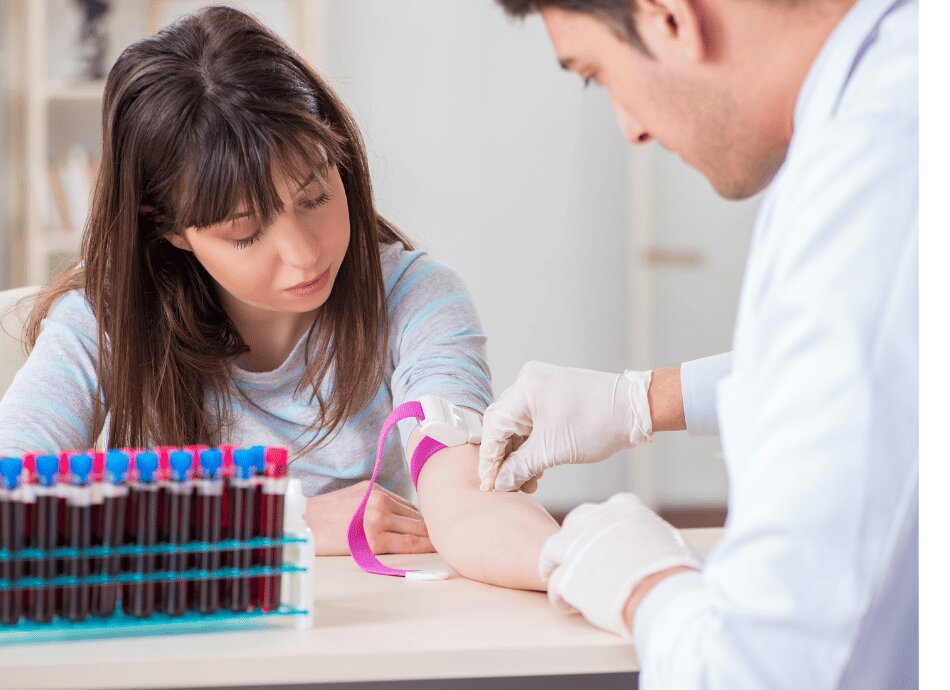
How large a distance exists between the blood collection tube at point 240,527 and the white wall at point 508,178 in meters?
2.84

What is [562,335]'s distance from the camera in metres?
3.74

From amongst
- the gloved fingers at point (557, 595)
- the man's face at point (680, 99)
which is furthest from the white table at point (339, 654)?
the man's face at point (680, 99)

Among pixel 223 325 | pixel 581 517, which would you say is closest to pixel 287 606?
pixel 581 517

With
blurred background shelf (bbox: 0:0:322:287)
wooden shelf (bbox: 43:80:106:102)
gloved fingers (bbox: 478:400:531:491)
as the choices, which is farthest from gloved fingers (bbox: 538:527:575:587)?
wooden shelf (bbox: 43:80:106:102)

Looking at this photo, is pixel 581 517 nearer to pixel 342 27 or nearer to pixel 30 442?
pixel 30 442

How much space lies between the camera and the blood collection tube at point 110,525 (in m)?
0.81

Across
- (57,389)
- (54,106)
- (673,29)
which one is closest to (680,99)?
(673,29)

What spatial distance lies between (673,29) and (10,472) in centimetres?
60

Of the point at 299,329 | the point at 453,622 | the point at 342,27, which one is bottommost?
the point at 453,622

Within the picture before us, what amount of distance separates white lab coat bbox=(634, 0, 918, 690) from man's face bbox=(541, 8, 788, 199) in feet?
0.32

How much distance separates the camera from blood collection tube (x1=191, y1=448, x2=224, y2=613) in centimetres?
83

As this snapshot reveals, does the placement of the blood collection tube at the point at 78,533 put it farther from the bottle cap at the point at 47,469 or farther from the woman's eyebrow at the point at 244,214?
the woman's eyebrow at the point at 244,214

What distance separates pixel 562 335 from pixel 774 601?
3136mm

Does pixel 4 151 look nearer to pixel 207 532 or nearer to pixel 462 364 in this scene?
pixel 462 364
